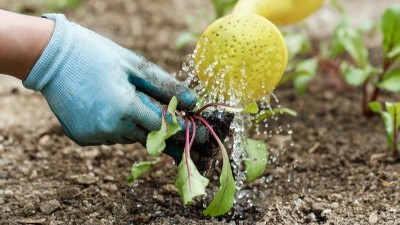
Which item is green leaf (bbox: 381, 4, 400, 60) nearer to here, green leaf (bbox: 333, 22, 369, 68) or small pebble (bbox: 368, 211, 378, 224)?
green leaf (bbox: 333, 22, 369, 68)

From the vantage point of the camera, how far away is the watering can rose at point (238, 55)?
1.45 meters

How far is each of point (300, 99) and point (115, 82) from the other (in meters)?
1.12

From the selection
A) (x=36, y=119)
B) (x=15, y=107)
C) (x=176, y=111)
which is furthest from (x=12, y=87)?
(x=176, y=111)

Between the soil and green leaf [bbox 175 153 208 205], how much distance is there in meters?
0.20

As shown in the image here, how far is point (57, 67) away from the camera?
1378 mm

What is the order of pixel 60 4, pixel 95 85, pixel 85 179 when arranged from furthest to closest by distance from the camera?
pixel 60 4 < pixel 85 179 < pixel 95 85

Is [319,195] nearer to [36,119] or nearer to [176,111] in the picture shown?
[176,111]

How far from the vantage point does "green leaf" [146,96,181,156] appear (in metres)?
1.30

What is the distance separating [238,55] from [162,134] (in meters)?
0.27

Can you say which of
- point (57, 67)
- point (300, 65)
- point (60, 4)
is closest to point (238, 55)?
point (57, 67)

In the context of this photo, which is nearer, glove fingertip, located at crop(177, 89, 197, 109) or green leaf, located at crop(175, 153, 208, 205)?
green leaf, located at crop(175, 153, 208, 205)

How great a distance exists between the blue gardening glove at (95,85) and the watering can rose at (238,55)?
10cm

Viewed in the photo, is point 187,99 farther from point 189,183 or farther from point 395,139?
point 395,139

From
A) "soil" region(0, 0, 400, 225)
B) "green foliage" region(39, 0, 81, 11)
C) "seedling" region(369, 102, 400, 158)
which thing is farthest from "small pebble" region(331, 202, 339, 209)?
"green foliage" region(39, 0, 81, 11)
